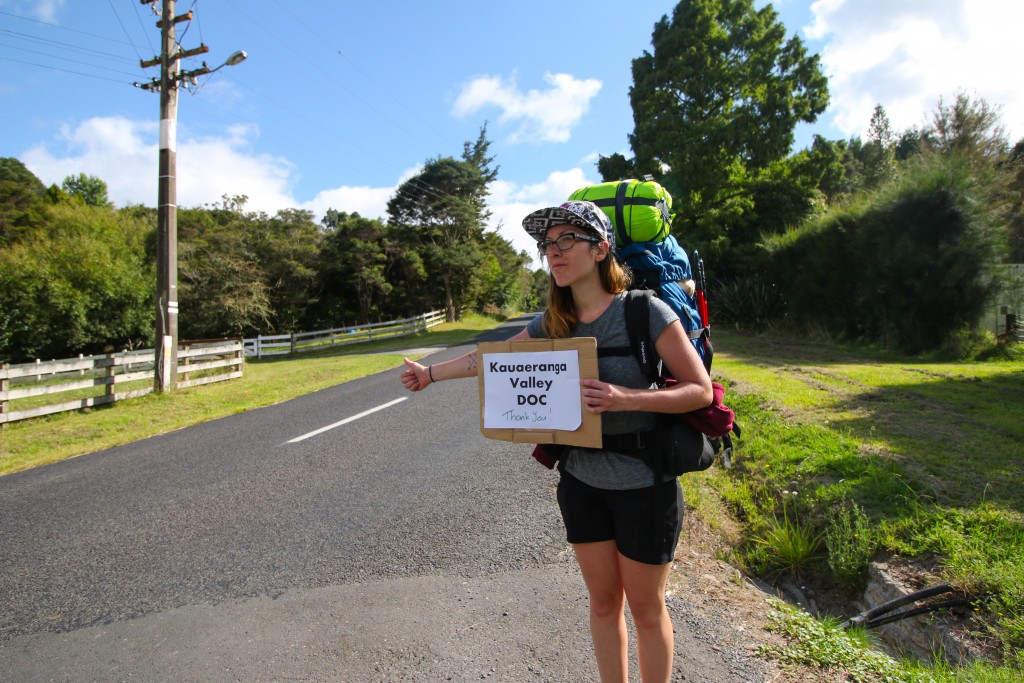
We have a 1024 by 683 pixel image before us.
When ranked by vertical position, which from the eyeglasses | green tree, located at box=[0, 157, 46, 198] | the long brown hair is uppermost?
green tree, located at box=[0, 157, 46, 198]

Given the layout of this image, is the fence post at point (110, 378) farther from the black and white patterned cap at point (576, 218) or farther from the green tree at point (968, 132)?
the green tree at point (968, 132)

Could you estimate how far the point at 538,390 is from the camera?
213 centimetres

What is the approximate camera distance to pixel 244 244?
3656cm

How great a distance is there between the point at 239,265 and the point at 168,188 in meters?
22.5

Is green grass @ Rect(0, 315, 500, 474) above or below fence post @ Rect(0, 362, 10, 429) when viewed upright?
below

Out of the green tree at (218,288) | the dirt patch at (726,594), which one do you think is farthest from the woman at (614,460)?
the green tree at (218,288)

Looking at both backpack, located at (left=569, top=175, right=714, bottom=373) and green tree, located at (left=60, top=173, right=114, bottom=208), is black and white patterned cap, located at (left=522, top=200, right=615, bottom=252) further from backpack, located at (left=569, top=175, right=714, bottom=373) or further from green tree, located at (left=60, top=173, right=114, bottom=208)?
green tree, located at (left=60, top=173, right=114, bottom=208)

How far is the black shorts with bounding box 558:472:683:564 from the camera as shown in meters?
1.99

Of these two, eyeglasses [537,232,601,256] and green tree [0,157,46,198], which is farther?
green tree [0,157,46,198]

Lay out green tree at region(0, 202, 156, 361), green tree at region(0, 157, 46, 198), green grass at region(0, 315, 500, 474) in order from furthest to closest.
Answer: green tree at region(0, 157, 46, 198)
green tree at region(0, 202, 156, 361)
green grass at region(0, 315, 500, 474)

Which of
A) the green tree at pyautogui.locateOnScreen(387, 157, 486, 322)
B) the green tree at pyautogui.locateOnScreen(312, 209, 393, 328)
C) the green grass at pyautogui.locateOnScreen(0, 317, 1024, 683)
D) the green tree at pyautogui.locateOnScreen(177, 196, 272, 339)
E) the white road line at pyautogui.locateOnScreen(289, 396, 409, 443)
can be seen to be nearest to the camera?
the green grass at pyautogui.locateOnScreen(0, 317, 1024, 683)

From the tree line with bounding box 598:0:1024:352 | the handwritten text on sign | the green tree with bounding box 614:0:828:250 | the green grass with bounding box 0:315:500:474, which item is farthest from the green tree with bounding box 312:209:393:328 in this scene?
the handwritten text on sign

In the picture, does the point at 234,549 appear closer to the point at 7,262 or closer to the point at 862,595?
the point at 862,595

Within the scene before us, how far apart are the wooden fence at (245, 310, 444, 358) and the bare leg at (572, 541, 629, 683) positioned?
85.2ft
